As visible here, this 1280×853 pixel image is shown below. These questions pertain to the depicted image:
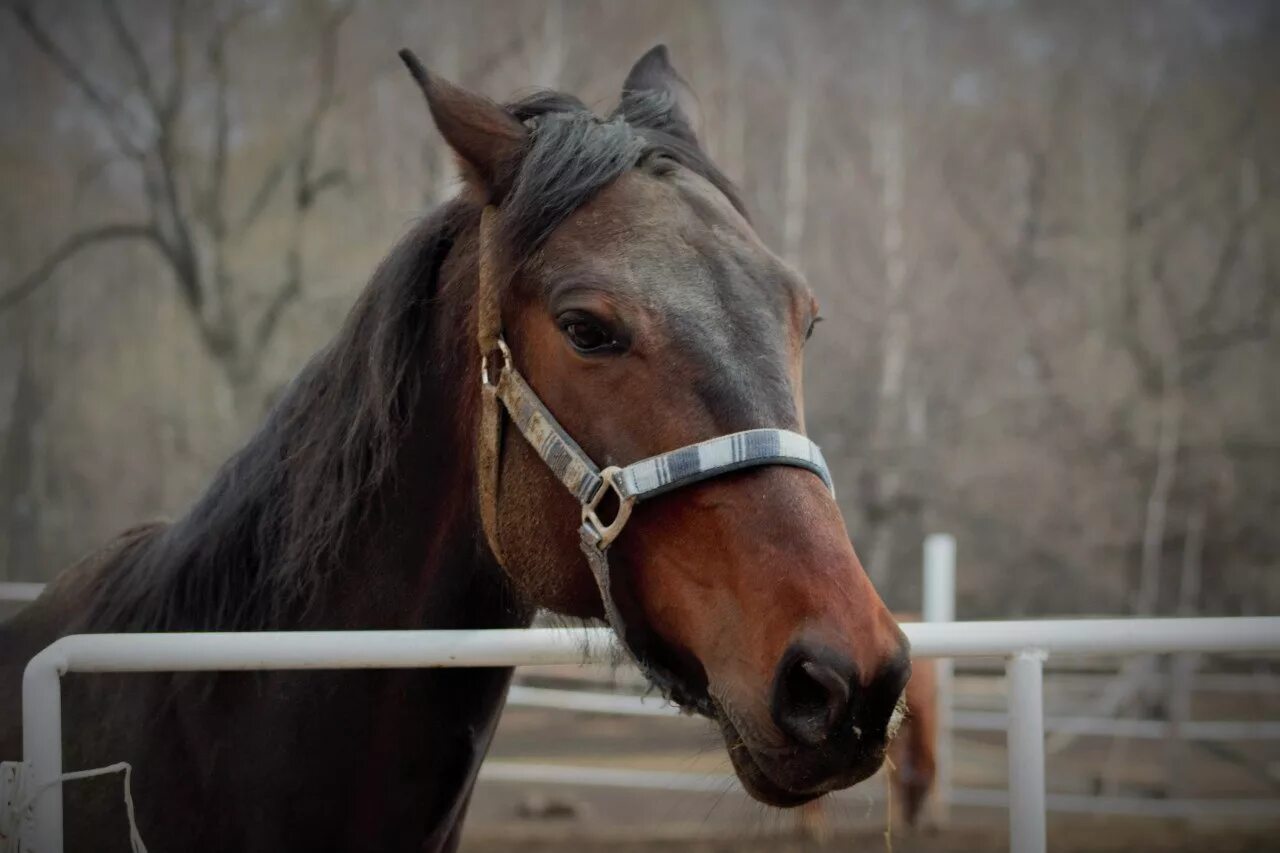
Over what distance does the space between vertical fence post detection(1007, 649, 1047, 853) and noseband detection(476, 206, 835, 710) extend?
0.62m

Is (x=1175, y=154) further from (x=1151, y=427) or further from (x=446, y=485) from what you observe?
(x=446, y=485)

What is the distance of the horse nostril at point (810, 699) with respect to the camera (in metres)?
1.58

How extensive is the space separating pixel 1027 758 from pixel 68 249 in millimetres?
15488

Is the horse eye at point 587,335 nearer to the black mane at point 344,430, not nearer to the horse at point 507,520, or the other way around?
the horse at point 507,520

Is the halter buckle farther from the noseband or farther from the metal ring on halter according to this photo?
the metal ring on halter

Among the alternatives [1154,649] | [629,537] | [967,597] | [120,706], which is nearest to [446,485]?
[629,537]

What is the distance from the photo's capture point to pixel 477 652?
2021mm

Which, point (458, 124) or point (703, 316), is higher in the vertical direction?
point (458, 124)

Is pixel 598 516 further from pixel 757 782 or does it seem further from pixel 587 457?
pixel 757 782

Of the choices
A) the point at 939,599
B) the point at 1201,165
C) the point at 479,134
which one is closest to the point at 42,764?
the point at 479,134

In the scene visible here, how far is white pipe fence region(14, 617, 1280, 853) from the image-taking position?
1.85m

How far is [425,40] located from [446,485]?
15.2 meters

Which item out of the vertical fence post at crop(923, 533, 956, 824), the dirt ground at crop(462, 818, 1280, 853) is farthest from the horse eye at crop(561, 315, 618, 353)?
the vertical fence post at crop(923, 533, 956, 824)

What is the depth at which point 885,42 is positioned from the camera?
20000mm
